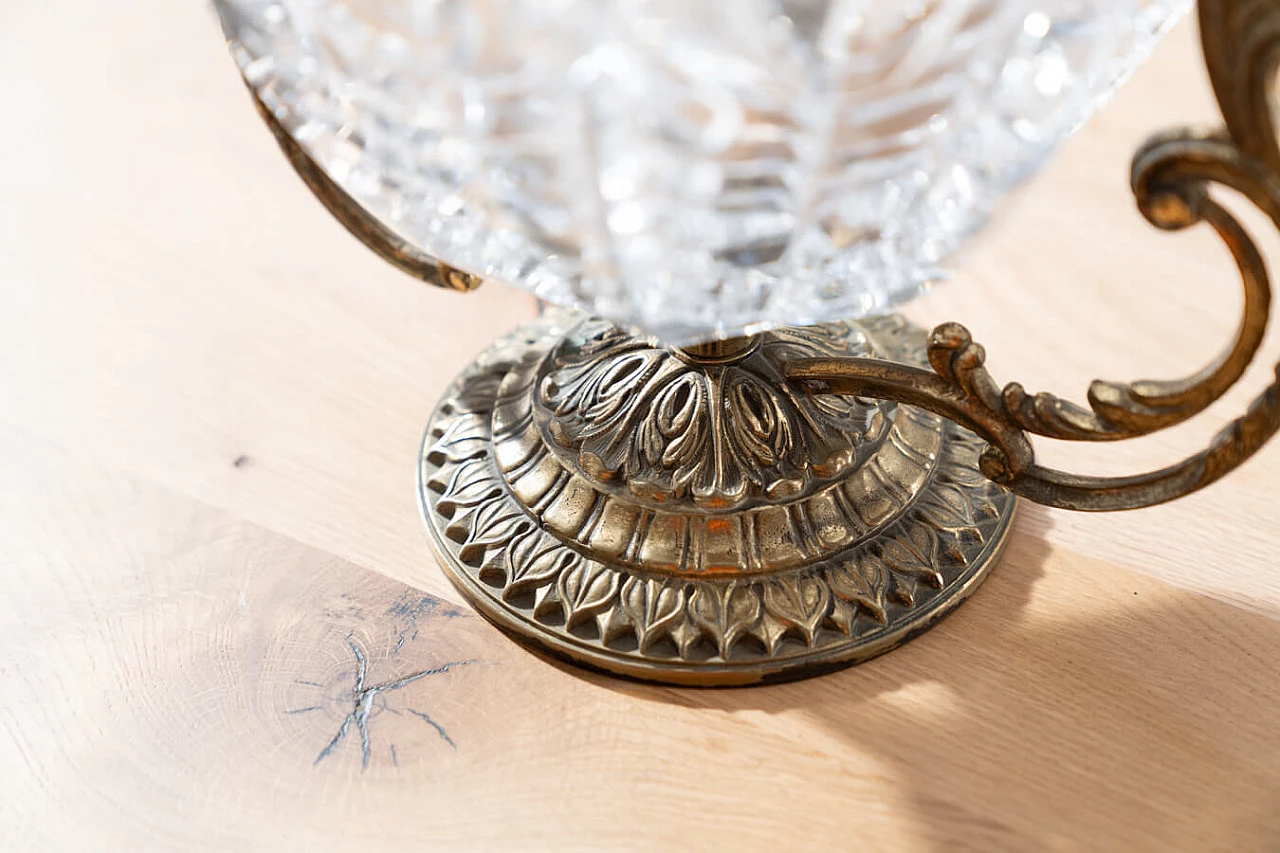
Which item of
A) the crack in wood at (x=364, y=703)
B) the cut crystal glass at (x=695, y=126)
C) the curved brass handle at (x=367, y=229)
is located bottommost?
the crack in wood at (x=364, y=703)

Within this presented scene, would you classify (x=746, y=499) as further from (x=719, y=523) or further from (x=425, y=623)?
(x=425, y=623)

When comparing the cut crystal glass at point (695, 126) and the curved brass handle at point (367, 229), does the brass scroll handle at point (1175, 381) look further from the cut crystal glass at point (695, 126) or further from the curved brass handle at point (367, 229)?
the curved brass handle at point (367, 229)

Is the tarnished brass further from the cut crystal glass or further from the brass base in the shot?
the cut crystal glass

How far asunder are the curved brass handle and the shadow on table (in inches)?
7.4

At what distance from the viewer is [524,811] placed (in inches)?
16.6

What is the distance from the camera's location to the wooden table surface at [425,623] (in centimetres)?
42

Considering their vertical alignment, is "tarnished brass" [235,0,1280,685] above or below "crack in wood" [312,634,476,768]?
above

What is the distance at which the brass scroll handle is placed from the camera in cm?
31

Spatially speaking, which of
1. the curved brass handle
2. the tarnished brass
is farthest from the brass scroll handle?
the curved brass handle

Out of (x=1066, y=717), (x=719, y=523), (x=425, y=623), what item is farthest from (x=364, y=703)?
(x=1066, y=717)

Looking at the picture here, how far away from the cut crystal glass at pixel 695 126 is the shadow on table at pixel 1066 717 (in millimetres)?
167

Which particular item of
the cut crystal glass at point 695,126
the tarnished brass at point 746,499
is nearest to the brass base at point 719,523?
the tarnished brass at point 746,499

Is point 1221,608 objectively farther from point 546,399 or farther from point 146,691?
point 146,691

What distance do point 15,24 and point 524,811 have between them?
2.27 ft
